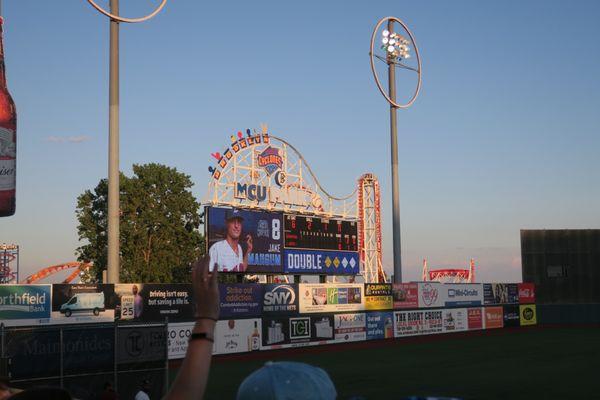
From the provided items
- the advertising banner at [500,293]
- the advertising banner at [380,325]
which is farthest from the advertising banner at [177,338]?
the advertising banner at [500,293]

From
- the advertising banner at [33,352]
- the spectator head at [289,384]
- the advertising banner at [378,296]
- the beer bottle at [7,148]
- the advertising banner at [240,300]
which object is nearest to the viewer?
the spectator head at [289,384]

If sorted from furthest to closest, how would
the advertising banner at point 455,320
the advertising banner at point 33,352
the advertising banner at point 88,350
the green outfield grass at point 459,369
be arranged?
the advertising banner at point 455,320
the green outfield grass at point 459,369
the advertising banner at point 88,350
the advertising banner at point 33,352

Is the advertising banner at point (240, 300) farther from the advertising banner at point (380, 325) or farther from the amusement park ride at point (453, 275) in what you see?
the amusement park ride at point (453, 275)

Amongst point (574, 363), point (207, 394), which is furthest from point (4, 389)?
point (574, 363)

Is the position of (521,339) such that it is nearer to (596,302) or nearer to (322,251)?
(322,251)

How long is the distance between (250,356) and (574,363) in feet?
44.7

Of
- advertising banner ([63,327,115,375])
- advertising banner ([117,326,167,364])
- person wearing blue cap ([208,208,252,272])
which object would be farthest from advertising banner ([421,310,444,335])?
advertising banner ([63,327,115,375])

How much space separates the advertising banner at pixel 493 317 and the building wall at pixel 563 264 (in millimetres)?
14272

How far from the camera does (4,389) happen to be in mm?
4305

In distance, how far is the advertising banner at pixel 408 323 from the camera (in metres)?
43.9

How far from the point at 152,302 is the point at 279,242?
1098 centimetres

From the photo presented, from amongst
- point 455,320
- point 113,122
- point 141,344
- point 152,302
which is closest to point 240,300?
A: point 152,302

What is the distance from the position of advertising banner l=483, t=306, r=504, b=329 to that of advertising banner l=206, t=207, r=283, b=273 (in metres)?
18.4

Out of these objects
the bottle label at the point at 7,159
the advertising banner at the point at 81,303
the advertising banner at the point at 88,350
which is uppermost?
the bottle label at the point at 7,159
